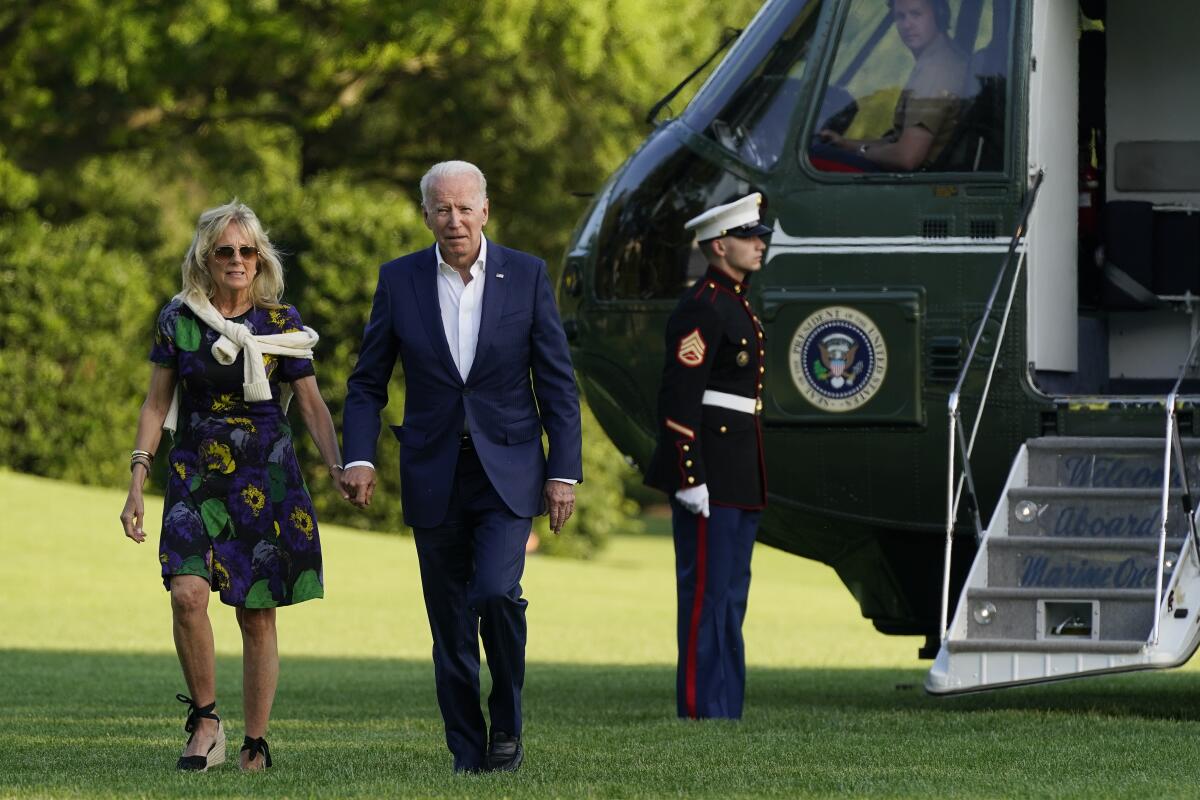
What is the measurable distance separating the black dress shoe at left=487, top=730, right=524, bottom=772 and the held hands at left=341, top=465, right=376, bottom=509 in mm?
778

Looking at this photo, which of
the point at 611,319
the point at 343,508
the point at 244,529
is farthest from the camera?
the point at 343,508

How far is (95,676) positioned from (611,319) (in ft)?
13.4

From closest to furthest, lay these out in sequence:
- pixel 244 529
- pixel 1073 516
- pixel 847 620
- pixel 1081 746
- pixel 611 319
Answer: pixel 244 529 < pixel 1081 746 < pixel 1073 516 < pixel 611 319 < pixel 847 620

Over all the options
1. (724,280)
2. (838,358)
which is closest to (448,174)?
(724,280)

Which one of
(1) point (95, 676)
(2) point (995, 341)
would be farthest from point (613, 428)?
(1) point (95, 676)

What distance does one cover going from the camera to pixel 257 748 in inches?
258

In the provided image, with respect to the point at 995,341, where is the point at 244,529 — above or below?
below

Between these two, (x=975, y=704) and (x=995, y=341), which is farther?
(x=975, y=704)

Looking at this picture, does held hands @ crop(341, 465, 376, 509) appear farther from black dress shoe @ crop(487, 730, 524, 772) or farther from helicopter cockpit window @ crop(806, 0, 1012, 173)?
helicopter cockpit window @ crop(806, 0, 1012, 173)

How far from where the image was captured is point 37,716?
8.64 metres

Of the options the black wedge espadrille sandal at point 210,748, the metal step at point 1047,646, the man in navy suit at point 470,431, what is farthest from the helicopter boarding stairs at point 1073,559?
the black wedge espadrille sandal at point 210,748

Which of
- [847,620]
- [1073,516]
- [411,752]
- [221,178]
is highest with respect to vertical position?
[221,178]

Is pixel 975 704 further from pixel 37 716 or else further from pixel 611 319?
pixel 37 716

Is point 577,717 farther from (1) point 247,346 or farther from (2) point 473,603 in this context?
(1) point 247,346
